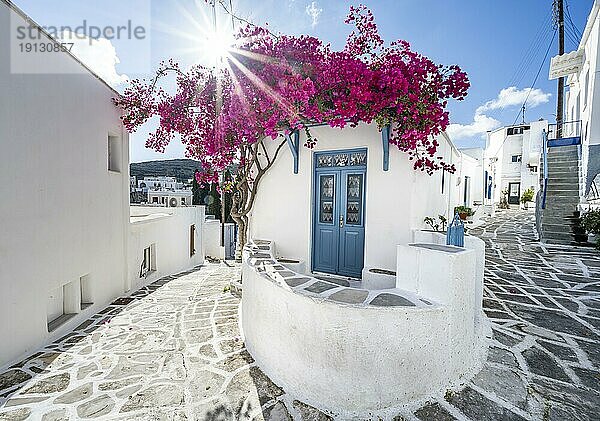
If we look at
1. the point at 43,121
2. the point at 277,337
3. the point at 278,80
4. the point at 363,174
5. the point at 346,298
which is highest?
the point at 278,80

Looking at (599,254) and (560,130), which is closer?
(599,254)

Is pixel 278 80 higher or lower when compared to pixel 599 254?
higher

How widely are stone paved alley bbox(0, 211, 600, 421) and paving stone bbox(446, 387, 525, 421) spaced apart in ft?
0.04

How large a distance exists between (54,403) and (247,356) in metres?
2.20

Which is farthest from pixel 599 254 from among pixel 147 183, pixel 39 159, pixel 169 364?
pixel 147 183

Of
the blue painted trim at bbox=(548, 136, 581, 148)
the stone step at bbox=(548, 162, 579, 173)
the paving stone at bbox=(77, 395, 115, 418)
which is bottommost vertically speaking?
the paving stone at bbox=(77, 395, 115, 418)

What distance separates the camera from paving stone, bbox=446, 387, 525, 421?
3.17 metres

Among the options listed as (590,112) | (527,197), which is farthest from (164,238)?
(527,197)

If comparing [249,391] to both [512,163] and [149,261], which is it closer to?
[149,261]

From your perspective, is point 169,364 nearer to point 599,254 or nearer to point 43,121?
point 43,121

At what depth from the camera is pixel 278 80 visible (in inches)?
191

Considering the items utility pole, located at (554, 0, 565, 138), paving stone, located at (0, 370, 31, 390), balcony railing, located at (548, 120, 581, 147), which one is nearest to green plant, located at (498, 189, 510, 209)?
balcony railing, located at (548, 120, 581, 147)

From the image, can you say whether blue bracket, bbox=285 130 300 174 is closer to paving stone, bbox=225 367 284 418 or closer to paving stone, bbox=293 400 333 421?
paving stone, bbox=225 367 284 418

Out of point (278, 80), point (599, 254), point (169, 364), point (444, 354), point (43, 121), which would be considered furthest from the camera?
point (599, 254)
